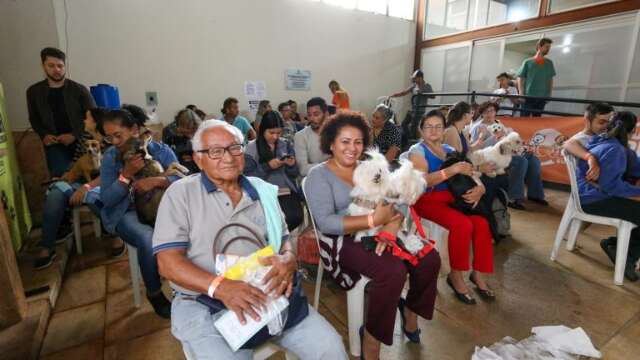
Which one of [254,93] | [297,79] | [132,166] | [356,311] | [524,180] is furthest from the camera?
[297,79]

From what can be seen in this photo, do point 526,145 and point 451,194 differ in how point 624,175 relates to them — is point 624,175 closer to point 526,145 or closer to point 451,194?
point 451,194

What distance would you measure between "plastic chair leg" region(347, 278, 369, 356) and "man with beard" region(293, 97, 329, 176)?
1.39m

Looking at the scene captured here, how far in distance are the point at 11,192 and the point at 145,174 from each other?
167 cm

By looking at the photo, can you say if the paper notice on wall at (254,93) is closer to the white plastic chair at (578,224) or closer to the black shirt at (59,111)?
the black shirt at (59,111)

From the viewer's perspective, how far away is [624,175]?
259cm

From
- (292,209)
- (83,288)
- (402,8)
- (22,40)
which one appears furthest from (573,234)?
(402,8)

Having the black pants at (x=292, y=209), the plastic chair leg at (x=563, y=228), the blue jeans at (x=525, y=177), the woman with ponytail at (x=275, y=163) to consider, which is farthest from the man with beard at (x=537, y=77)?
the black pants at (x=292, y=209)

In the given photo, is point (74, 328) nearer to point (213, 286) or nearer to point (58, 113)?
point (213, 286)

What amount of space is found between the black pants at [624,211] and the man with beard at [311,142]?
224 centimetres

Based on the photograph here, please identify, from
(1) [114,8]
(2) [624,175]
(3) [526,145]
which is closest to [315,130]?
(2) [624,175]

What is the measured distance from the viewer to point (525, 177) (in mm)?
4340

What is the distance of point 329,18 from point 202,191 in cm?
797

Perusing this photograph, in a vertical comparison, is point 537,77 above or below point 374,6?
below

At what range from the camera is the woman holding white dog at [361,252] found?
57.5 inches
